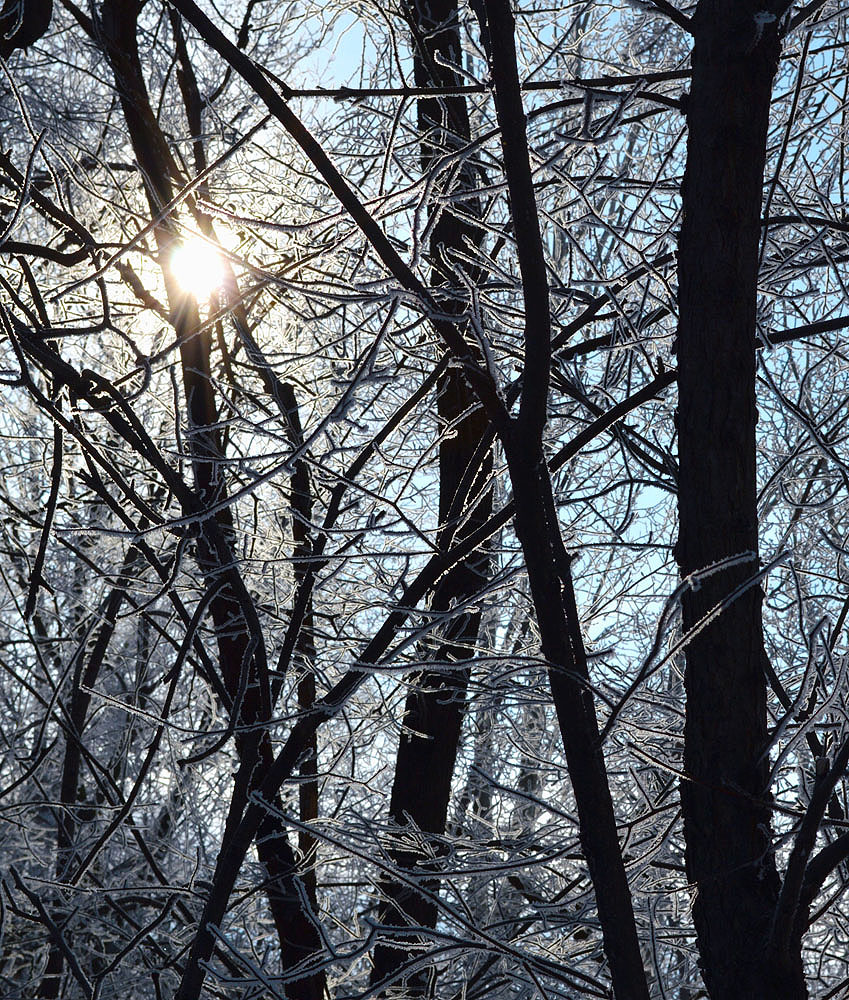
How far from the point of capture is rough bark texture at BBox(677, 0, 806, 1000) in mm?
1655

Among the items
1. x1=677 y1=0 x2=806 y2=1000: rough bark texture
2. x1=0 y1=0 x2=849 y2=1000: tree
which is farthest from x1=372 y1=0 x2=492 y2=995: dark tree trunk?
x1=677 y1=0 x2=806 y2=1000: rough bark texture

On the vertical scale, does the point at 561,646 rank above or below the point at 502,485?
below

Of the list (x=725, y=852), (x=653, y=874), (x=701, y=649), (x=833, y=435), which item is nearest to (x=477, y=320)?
(x=701, y=649)

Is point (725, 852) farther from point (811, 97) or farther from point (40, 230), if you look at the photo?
point (40, 230)

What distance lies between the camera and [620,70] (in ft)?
9.52

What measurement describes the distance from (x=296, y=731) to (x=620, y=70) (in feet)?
6.60

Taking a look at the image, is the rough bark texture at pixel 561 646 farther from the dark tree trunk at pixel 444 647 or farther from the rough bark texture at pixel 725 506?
the dark tree trunk at pixel 444 647

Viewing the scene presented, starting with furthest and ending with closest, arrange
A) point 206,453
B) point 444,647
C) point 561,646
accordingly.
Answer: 1. point 206,453
2. point 444,647
3. point 561,646

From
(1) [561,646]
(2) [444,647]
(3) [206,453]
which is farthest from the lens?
(3) [206,453]

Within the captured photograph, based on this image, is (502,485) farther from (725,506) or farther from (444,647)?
(725,506)

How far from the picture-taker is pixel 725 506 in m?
1.78

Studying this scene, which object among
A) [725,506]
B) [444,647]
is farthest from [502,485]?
[725,506]

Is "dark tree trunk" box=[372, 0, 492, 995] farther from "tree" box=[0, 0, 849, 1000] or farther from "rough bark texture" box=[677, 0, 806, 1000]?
"rough bark texture" box=[677, 0, 806, 1000]

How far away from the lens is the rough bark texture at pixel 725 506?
166cm
